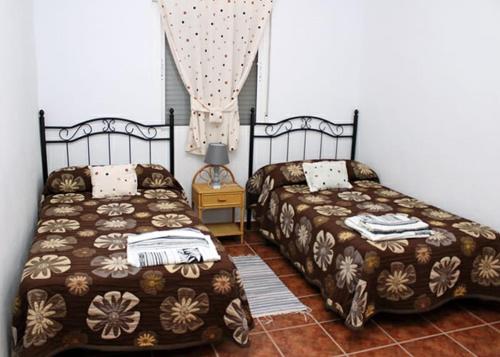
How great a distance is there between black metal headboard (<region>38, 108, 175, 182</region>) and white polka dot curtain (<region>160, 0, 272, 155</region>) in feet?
0.68

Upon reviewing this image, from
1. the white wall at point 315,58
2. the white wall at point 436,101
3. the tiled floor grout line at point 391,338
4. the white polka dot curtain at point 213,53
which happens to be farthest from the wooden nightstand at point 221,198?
the tiled floor grout line at point 391,338

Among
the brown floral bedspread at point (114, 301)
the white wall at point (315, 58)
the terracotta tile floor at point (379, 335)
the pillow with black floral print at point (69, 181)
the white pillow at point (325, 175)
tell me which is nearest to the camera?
the brown floral bedspread at point (114, 301)

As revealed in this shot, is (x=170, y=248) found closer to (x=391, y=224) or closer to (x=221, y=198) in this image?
(x=391, y=224)

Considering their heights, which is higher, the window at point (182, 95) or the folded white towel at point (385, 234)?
the window at point (182, 95)

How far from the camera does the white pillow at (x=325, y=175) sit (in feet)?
13.0

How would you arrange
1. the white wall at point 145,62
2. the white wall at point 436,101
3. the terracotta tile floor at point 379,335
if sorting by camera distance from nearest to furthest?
1. the terracotta tile floor at point 379,335
2. the white wall at point 436,101
3. the white wall at point 145,62

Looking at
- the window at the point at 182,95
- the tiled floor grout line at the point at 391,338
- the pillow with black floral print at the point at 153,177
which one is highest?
the window at the point at 182,95

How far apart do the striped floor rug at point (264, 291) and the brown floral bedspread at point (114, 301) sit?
0.43m

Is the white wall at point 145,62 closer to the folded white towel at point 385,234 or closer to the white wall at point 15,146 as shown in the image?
the white wall at point 15,146

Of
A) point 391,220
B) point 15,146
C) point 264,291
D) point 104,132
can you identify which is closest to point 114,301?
point 15,146

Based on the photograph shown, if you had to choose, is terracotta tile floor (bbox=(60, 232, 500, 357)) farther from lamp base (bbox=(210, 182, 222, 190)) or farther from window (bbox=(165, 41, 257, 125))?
window (bbox=(165, 41, 257, 125))

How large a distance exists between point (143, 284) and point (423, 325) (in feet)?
5.62

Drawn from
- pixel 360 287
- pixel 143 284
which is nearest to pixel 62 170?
pixel 143 284

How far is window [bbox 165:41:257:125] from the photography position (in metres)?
3.99
